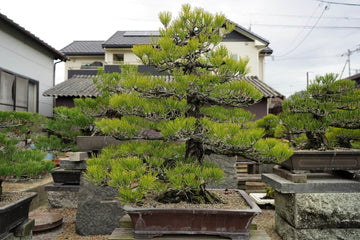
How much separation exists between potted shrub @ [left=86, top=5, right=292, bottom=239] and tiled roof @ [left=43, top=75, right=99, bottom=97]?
5.39m

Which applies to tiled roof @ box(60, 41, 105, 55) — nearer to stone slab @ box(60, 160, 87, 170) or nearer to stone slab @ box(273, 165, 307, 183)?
stone slab @ box(60, 160, 87, 170)

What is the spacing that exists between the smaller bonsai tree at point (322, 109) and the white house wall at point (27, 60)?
19.9 ft

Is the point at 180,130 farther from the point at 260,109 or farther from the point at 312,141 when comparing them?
the point at 260,109

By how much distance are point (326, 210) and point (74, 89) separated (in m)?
7.23

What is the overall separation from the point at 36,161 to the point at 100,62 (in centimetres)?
1217

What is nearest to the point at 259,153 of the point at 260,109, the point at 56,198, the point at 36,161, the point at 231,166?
the point at 36,161

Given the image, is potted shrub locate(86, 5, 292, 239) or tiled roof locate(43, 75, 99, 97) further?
tiled roof locate(43, 75, 99, 97)

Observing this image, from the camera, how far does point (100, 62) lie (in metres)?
13.6

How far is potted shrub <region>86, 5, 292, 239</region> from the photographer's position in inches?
66.8

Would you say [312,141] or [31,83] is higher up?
[31,83]

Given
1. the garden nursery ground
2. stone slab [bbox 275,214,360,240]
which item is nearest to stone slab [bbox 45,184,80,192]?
the garden nursery ground

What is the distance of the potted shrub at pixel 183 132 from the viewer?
1.70 metres

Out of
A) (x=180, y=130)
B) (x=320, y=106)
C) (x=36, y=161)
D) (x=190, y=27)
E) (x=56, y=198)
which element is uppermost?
(x=190, y=27)

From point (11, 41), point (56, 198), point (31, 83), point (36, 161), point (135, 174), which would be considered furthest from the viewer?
point (31, 83)
